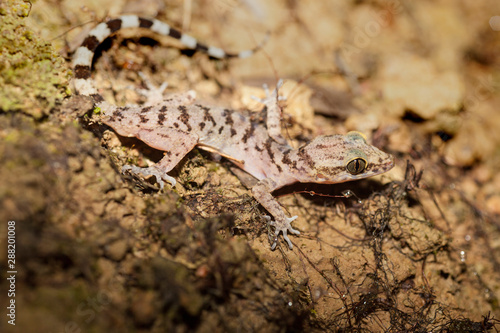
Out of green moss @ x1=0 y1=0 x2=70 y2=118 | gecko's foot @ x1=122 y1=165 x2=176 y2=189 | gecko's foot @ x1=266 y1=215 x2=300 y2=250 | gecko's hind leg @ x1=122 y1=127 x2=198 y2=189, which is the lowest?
gecko's foot @ x1=266 y1=215 x2=300 y2=250

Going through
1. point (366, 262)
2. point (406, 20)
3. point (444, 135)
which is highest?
point (406, 20)

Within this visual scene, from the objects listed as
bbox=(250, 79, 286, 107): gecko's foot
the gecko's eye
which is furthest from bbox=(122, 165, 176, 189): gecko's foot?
the gecko's eye

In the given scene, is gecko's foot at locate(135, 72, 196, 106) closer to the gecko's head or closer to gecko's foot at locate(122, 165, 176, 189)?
gecko's foot at locate(122, 165, 176, 189)

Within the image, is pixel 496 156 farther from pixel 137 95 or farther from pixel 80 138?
pixel 80 138

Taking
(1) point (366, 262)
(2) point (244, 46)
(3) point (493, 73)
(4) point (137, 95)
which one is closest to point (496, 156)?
(3) point (493, 73)

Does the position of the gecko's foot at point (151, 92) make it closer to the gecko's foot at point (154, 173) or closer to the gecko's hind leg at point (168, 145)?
the gecko's hind leg at point (168, 145)

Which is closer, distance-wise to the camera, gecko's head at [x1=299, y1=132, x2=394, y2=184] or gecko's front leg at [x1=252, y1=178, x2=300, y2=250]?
gecko's front leg at [x1=252, y1=178, x2=300, y2=250]

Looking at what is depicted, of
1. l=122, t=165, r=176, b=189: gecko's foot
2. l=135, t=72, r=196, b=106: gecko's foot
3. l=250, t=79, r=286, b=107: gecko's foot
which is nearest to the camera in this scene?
l=122, t=165, r=176, b=189: gecko's foot
